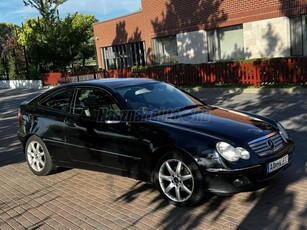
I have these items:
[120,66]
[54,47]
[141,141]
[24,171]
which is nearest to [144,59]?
[120,66]

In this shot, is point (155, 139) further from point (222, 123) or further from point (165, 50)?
point (165, 50)

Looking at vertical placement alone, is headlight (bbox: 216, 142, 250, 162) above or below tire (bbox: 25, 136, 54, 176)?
above

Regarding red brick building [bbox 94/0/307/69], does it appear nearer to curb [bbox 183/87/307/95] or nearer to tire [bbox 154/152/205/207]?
curb [bbox 183/87/307/95]

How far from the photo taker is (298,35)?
17.3 metres

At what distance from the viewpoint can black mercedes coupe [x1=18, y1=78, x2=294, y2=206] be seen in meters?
4.43

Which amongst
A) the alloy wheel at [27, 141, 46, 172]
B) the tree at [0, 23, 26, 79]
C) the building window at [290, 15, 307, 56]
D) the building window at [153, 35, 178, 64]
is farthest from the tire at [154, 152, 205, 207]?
the tree at [0, 23, 26, 79]

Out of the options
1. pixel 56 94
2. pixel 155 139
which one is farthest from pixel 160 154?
pixel 56 94

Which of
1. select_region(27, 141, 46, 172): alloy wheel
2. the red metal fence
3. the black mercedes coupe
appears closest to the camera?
the black mercedes coupe

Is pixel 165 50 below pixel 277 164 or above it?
above

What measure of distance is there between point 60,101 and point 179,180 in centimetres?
249

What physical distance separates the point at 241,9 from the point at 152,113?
1544cm

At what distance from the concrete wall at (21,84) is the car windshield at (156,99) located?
25.7 m

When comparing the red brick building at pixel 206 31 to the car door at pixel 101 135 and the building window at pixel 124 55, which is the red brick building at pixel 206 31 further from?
the car door at pixel 101 135

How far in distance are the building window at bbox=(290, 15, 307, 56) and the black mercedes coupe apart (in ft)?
41.4
